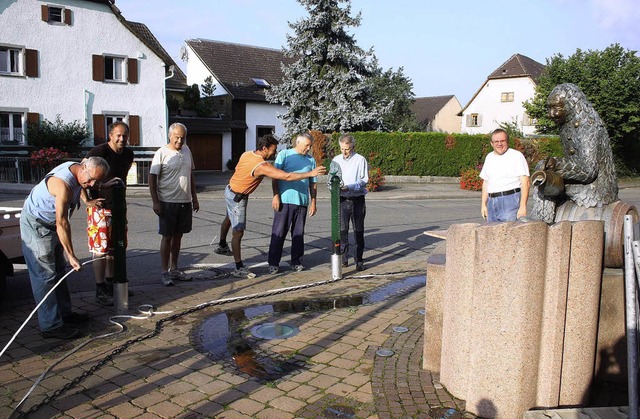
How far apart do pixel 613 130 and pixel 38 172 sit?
28617 mm

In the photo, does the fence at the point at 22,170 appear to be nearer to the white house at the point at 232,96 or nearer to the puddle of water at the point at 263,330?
the white house at the point at 232,96

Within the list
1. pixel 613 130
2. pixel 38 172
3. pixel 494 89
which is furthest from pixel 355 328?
pixel 494 89

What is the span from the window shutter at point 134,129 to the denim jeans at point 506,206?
25.7 meters

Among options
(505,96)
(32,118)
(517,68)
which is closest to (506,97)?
(505,96)

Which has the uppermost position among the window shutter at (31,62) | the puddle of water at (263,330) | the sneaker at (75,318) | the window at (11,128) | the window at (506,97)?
the window at (506,97)

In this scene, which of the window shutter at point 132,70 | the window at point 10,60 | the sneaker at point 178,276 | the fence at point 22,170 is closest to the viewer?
the sneaker at point 178,276

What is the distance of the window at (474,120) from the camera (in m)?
54.0

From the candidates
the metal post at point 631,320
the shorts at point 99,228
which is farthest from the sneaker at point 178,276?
the metal post at point 631,320

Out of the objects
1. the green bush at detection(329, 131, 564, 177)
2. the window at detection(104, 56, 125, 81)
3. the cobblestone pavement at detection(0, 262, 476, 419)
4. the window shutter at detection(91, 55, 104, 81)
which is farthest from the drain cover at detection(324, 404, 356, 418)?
the window at detection(104, 56, 125, 81)

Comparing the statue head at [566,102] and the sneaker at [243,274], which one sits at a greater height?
the statue head at [566,102]

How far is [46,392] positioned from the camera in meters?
3.94

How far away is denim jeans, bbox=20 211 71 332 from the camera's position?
195 inches

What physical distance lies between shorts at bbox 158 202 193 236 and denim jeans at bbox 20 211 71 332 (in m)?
1.84

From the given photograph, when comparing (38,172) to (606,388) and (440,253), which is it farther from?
(606,388)
